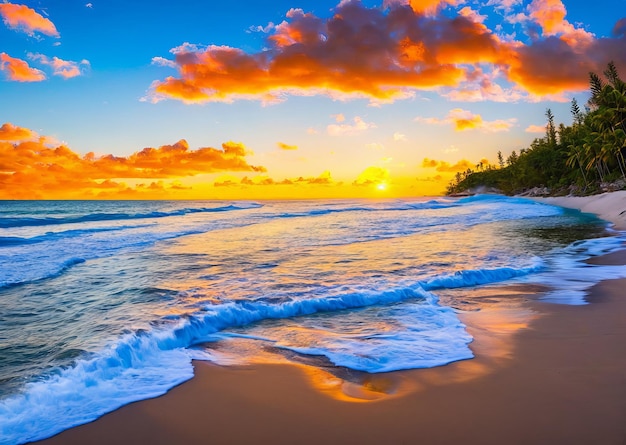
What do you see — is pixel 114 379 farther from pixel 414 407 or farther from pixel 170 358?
pixel 414 407

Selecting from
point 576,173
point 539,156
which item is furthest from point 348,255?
point 539,156

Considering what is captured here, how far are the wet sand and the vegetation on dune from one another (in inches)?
2030

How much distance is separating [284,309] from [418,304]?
2.58 metres

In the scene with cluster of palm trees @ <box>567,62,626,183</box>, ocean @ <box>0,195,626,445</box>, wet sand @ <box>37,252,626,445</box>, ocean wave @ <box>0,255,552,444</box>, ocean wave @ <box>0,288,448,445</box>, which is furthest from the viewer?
cluster of palm trees @ <box>567,62,626,183</box>

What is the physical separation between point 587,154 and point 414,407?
63852 mm

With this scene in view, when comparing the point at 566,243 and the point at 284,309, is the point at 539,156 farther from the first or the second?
the point at 284,309

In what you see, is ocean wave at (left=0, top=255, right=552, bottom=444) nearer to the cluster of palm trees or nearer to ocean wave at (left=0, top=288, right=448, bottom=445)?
ocean wave at (left=0, top=288, right=448, bottom=445)

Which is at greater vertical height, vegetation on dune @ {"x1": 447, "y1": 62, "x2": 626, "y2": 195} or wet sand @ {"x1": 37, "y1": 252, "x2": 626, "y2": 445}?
vegetation on dune @ {"x1": 447, "y1": 62, "x2": 626, "y2": 195}

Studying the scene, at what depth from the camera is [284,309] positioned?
741 cm

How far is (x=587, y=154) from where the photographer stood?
2159 inches

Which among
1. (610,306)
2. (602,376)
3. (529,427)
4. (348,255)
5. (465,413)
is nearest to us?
(529,427)

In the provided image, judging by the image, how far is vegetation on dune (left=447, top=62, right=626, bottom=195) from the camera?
163ft

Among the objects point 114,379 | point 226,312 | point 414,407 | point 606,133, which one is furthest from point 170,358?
point 606,133

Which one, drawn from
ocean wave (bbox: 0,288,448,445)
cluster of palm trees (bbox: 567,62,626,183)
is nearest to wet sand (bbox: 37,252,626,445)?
ocean wave (bbox: 0,288,448,445)
